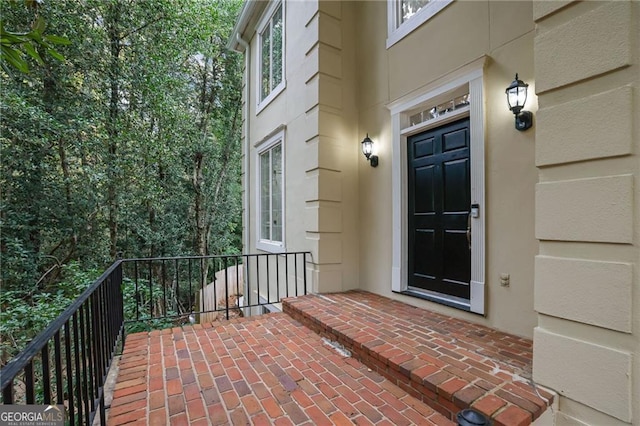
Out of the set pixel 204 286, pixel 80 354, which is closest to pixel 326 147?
pixel 80 354

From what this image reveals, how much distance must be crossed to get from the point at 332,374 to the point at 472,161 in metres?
2.23

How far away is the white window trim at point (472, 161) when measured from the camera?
2.72 meters

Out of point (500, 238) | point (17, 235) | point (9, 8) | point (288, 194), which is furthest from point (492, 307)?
point (9, 8)

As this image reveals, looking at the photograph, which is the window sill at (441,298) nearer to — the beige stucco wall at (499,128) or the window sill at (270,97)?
the beige stucco wall at (499,128)

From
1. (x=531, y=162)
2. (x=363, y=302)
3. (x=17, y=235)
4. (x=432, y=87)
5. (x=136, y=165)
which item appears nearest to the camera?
(x=531, y=162)

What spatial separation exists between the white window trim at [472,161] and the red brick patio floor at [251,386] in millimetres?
1300

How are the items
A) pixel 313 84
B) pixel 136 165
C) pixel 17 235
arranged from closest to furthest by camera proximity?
pixel 313 84 → pixel 17 235 → pixel 136 165

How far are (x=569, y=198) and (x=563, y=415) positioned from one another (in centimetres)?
117

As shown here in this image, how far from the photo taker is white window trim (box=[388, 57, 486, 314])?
2.72 m

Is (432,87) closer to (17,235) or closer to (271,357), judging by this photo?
(271,357)

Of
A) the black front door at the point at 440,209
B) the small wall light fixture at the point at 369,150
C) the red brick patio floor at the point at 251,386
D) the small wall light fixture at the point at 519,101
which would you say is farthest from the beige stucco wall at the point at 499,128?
the red brick patio floor at the point at 251,386

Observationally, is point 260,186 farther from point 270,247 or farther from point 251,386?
point 251,386

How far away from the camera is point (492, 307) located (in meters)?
2.64

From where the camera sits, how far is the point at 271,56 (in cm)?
568
